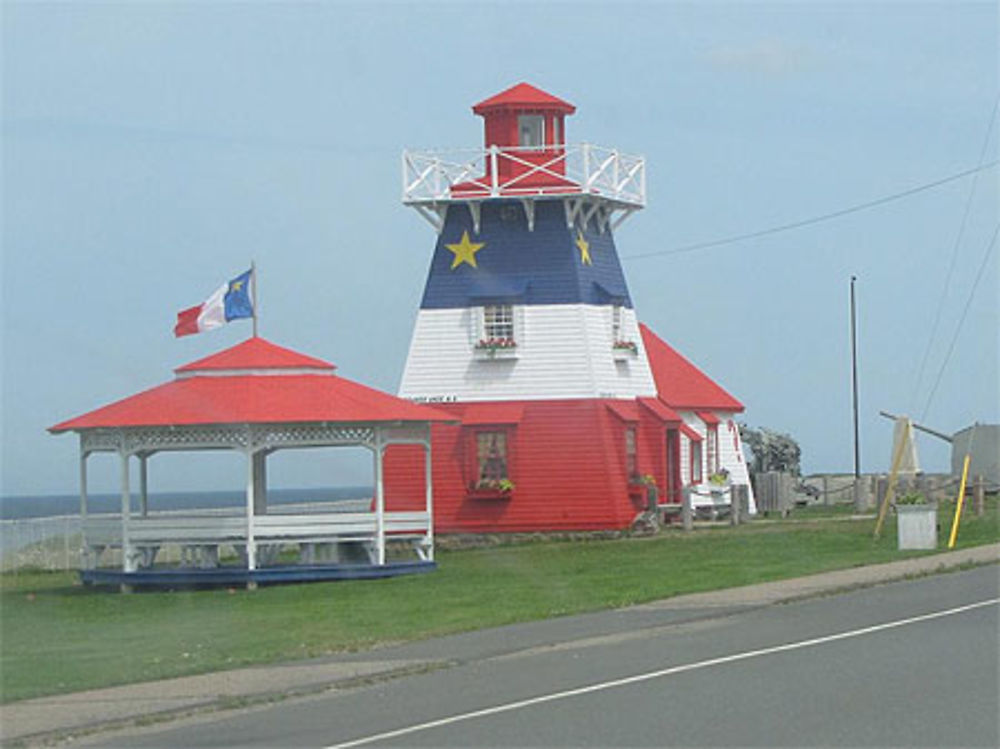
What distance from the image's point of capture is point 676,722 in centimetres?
1506

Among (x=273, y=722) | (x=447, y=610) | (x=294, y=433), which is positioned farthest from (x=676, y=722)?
(x=294, y=433)

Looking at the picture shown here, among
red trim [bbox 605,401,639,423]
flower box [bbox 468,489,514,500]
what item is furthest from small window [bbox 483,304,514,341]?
flower box [bbox 468,489,514,500]

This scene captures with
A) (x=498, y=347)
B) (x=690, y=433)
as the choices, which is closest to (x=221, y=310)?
(x=498, y=347)

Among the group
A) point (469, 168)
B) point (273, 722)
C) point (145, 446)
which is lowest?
point (273, 722)

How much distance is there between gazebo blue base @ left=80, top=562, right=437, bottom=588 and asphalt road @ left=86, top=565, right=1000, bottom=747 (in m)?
13.3

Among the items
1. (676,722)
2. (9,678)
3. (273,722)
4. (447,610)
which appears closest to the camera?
(676,722)

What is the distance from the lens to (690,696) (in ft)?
54.1

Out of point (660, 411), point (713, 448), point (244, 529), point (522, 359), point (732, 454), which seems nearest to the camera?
point (244, 529)

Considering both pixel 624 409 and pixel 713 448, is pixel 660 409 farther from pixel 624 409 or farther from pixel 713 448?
pixel 713 448

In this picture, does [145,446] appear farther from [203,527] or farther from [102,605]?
[102,605]

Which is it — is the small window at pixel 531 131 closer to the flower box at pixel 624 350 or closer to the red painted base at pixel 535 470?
the flower box at pixel 624 350

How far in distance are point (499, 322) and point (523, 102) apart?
5006 millimetres

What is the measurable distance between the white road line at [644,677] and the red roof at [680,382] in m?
27.3

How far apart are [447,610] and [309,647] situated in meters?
4.98
